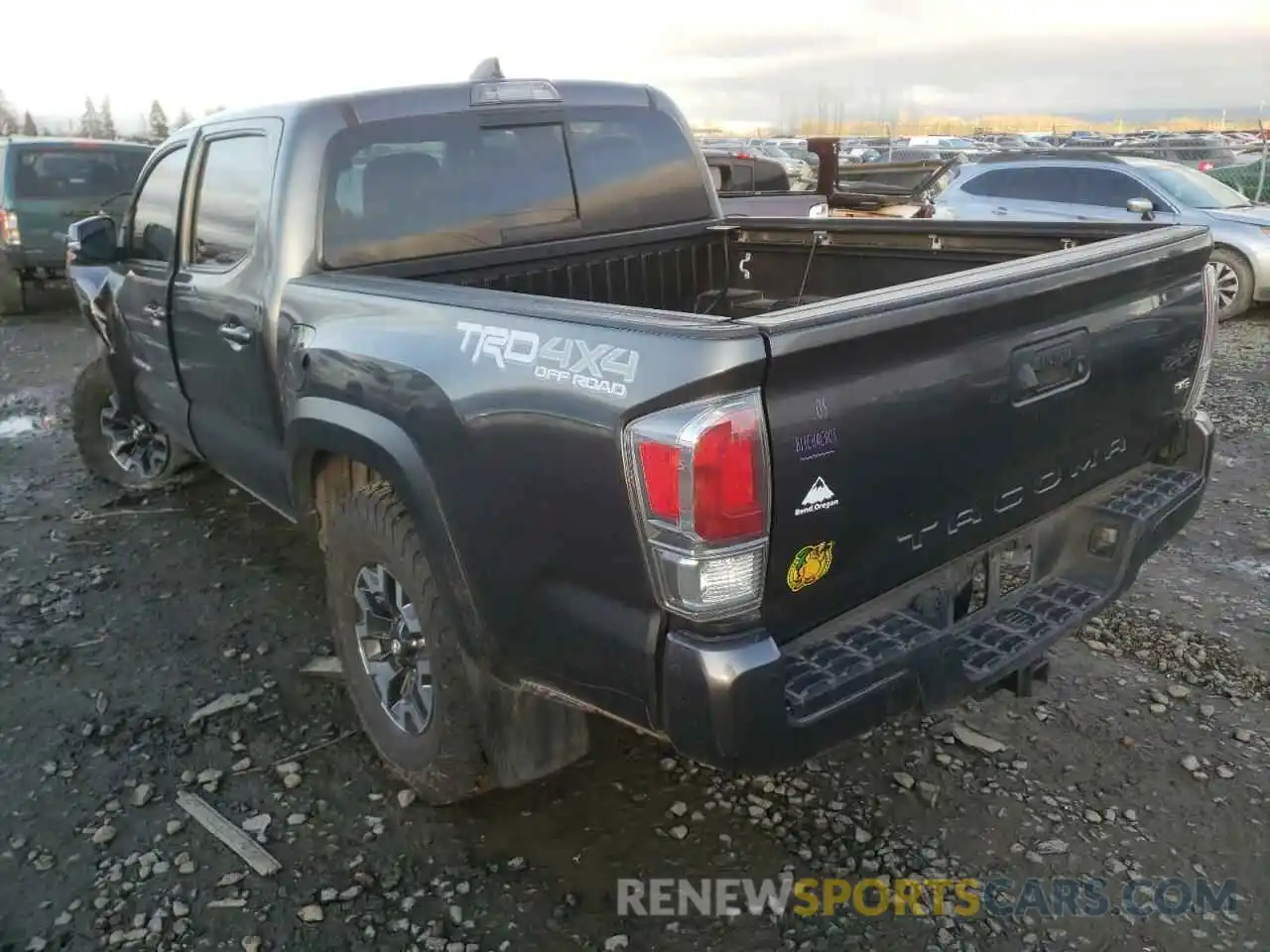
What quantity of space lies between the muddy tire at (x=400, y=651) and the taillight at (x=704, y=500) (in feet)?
2.77

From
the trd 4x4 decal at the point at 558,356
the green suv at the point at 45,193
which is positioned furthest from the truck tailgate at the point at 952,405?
the green suv at the point at 45,193

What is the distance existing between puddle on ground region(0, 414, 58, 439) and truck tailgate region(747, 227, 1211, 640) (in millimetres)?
6772

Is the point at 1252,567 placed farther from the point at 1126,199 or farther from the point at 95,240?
the point at 1126,199

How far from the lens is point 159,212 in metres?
4.48

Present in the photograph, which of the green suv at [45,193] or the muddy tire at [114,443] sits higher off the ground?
the green suv at [45,193]

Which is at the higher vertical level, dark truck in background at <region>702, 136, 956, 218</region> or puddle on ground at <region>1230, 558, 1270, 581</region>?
dark truck in background at <region>702, 136, 956, 218</region>

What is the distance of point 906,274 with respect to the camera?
3.88 m

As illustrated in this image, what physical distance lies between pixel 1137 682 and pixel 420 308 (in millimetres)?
2727

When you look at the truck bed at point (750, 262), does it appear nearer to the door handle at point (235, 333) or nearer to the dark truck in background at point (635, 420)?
the dark truck in background at point (635, 420)

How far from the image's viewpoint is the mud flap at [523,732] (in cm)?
269

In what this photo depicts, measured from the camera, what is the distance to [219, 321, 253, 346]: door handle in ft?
11.7

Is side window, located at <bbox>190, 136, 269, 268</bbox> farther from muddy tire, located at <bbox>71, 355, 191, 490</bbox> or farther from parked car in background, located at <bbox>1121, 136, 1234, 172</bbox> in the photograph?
parked car in background, located at <bbox>1121, 136, 1234, 172</bbox>

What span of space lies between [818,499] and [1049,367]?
861 mm

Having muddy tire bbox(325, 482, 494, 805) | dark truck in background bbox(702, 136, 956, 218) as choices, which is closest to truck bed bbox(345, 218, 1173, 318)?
muddy tire bbox(325, 482, 494, 805)
